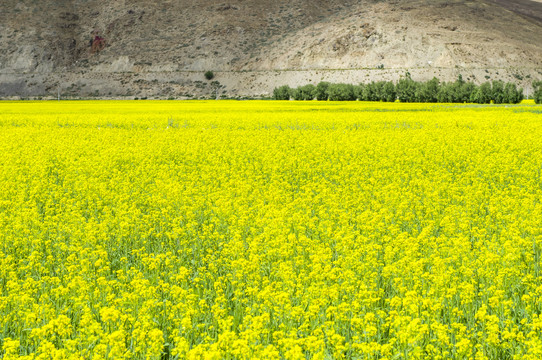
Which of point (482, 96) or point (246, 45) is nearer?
point (482, 96)

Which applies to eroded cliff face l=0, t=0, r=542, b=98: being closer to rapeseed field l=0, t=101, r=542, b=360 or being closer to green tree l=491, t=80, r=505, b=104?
green tree l=491, t=80, r=505, b=104

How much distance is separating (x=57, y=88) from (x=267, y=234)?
4578 inches

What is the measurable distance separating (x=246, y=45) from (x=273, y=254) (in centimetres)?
12286

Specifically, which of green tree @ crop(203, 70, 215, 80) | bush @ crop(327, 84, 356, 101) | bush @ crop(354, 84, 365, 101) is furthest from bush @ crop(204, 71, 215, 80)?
bush @ crop(354, 84, 365, 101)

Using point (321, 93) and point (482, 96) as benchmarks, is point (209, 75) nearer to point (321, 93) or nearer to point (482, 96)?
point (321, 93)

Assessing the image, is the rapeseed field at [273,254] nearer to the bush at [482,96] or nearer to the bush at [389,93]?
the bush at [482,96]

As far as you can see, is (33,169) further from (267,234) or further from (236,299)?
(236,299)

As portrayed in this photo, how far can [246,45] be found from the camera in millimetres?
127625

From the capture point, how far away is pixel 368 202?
507 inches

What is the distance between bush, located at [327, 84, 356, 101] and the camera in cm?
8656

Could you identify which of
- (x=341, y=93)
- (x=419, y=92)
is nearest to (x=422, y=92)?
(x=419, y=92)

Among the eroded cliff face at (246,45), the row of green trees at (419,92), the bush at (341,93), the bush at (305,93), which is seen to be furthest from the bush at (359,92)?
Answer: the eroded cliff face at (246,45)

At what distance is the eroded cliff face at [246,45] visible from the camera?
11138 cm

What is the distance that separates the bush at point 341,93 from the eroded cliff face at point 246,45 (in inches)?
741
